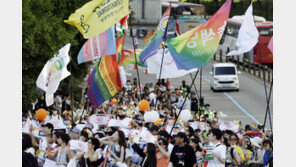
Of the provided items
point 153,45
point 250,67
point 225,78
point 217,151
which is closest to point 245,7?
point 250,67

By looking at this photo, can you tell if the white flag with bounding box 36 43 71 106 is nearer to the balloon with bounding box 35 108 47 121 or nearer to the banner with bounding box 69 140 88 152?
the balloon with bounding box 35 108 47 121

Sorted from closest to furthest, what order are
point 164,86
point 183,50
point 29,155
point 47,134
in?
point 29,155 < point 47,134 < point 183,50 < point 164,86

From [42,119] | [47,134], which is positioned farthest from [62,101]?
[47,134]

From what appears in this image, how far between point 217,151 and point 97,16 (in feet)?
17.4

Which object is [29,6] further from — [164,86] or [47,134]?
[164,86]

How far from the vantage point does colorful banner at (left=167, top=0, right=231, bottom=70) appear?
14.3 m

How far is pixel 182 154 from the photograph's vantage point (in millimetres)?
10656

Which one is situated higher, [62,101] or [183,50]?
[183,50]

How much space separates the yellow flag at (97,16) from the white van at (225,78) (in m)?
21.4

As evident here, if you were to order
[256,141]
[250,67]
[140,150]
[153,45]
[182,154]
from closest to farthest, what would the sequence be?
[182,154]
[140,150]
[256,141]
[153,45]
[250,67]

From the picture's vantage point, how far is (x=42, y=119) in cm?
1484

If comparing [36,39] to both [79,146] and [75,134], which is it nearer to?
[75,134]

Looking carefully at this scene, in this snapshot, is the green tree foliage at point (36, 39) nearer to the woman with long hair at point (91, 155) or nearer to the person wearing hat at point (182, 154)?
the woman with long hair at point (91, 155)

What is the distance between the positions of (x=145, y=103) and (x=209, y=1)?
59.9m
